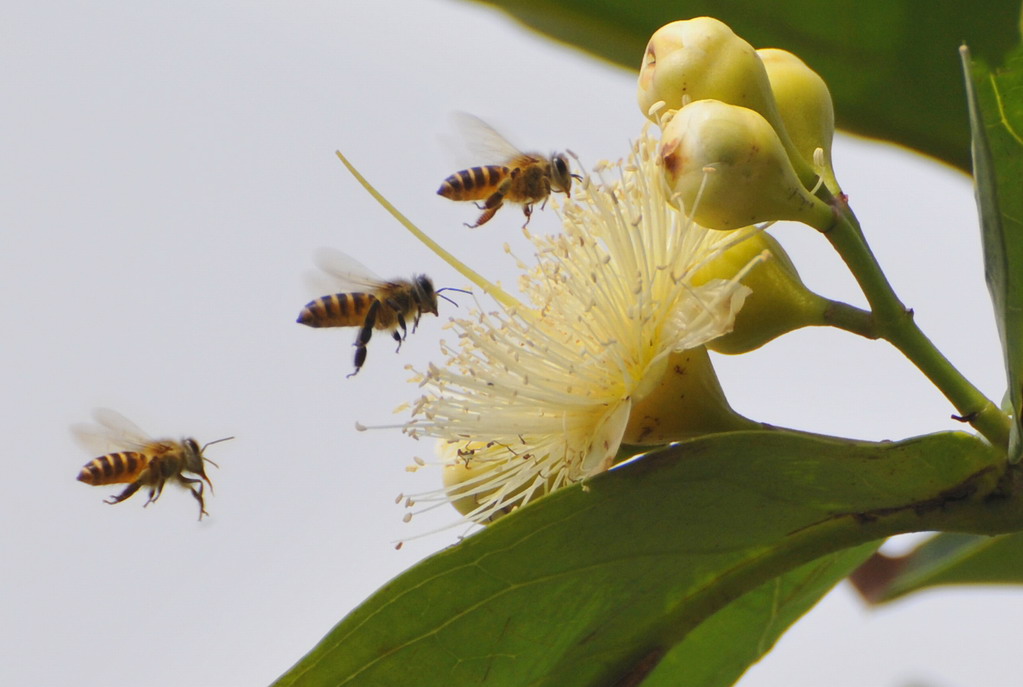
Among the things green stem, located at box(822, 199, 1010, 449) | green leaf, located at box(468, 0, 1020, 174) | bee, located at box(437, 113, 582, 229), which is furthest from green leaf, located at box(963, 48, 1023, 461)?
bee, located at box(437, 113, 582, 229)

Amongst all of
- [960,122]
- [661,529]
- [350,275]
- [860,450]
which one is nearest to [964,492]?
[860,450]

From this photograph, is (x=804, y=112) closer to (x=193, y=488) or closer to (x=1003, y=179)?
(x=1003, y=179)

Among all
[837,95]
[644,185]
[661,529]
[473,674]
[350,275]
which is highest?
[837,95]

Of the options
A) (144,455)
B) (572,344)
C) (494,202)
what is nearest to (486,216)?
(494,202)

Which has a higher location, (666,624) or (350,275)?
(350,275)

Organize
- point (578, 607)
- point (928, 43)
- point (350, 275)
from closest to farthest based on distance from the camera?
1. point (578, 607)
2. point (928, 43)
3. point (350, 275)

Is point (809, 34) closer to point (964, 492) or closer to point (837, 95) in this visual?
point (837, 95)

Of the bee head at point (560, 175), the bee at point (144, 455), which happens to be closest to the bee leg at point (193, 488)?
the bee at point (144, 455)

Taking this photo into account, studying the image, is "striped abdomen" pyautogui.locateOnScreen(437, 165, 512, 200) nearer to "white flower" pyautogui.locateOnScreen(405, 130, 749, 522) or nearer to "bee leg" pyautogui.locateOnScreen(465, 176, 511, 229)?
"bee leg" pyautogui.locateOnScreen(465, 176, 511, 229)
